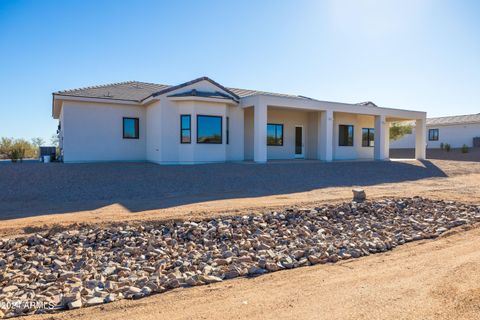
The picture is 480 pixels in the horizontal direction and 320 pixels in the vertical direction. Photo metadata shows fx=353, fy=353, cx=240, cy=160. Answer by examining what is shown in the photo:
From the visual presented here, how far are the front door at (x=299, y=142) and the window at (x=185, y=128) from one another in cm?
899

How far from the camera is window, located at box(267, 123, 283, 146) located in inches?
→ 943

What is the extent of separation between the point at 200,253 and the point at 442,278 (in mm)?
3780

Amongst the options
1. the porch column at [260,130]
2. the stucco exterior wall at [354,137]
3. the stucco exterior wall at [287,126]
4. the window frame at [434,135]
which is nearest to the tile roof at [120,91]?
the porch column at [260,130]

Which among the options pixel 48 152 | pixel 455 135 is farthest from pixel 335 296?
pixel 455 135

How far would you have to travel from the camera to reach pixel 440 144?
42.4m

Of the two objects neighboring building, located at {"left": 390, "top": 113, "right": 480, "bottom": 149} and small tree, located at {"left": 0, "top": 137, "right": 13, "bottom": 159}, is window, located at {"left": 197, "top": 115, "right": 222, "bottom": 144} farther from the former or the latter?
neighboring building, located at {"left": 390, "top": 113, "right": 480, "bottom": 149}

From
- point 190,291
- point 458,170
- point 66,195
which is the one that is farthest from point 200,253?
point 458,170

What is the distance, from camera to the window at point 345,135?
26.5m

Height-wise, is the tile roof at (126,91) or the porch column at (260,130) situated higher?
the tile roof at (126,91)

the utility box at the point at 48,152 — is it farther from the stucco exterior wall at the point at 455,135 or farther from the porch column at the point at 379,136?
the stucco exterior wall at the point at 455,135

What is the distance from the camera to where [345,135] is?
88.2 ft

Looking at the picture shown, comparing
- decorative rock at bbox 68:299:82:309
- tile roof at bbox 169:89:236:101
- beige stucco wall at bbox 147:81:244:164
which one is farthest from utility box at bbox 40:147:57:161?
decorative rock at bbox 68:299:82:309

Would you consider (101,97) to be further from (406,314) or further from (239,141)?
(406,314)

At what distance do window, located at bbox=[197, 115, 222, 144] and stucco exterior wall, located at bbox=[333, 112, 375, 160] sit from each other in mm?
10161
